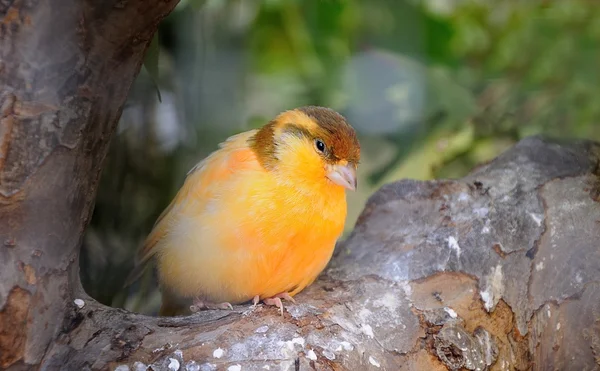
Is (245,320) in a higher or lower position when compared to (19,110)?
lower

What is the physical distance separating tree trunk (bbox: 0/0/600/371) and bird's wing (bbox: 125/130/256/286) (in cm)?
30

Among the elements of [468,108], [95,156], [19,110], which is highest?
[19,110]

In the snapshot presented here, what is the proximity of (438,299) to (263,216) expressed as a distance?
42 cm

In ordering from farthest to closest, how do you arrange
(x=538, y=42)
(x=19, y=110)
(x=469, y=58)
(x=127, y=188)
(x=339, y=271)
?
(x=469, y=58) < (x=538, y=42) < (x=127, y=188) < (x=339, y=271) < (x=19, y=110)

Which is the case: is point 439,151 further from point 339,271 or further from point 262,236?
point 262,236

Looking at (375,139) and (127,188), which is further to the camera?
(375,139)

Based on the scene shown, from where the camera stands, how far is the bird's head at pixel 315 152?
1545 mm

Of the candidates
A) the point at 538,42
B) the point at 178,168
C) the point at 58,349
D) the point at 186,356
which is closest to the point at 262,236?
the point at 186,356

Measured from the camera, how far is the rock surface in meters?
1.26

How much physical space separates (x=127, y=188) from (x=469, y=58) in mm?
1453

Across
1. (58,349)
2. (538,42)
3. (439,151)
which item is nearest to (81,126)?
(58,349)

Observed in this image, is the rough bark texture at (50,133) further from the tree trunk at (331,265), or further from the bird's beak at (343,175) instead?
the bird's beak at (343,175)

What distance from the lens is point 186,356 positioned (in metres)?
1.22

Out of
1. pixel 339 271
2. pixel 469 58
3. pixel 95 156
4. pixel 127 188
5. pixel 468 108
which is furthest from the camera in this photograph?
pixel 469 58
